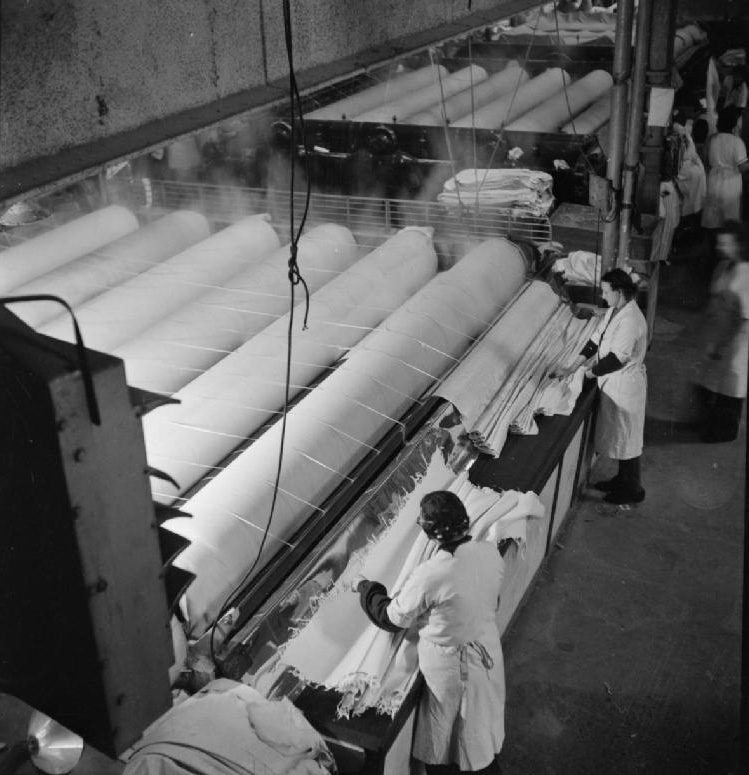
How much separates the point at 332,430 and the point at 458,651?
39.1 inches

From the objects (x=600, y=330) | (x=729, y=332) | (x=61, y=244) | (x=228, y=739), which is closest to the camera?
(x=228, y=739)

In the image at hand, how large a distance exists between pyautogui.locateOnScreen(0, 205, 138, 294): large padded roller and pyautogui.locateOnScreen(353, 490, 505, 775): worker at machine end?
272cm

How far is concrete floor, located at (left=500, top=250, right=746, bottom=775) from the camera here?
13.1 feet

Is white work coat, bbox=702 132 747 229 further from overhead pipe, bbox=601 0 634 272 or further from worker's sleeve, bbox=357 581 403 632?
worker's sleeve, bbox=357 581 403 632

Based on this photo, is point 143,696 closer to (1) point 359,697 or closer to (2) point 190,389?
(1) point 359,697

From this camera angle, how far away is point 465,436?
425cm

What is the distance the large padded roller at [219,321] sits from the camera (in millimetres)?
3900

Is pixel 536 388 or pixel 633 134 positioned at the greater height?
pixel 633 134

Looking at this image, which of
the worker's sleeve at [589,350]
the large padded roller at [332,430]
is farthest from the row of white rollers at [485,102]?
the large padded roller at [332,430]

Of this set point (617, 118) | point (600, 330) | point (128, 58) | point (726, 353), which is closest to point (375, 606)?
point (128, 58)

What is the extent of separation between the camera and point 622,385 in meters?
5.29

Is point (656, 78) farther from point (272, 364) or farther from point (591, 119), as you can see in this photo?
point (272, 364)

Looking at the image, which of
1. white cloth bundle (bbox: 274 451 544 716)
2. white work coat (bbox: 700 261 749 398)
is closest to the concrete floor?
white work coat (bbox: 700 261 749 398)

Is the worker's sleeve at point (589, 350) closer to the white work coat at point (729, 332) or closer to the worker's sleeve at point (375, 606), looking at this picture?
the white work coat at point (729, 332)
